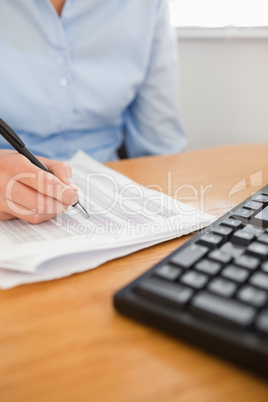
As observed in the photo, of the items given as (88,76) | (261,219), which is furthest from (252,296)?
(88,76)

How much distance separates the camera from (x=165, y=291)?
0.90ft

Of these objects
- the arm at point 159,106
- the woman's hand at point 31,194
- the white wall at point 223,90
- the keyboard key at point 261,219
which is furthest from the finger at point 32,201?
the white wall at point 223,90

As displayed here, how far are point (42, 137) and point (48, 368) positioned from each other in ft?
1.93

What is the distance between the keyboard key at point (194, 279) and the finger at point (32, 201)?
0.19 m

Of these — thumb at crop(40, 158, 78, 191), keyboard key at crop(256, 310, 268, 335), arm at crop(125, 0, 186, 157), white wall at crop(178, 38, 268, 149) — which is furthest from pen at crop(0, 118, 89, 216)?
white wall at crop(178, 38, 268, 149)

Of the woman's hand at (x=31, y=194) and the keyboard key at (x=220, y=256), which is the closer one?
the keyboard key at (x=220, y=256)

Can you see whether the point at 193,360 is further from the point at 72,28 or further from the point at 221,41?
the point at 221,41

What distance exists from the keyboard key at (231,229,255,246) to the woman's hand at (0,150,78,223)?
0.18 m

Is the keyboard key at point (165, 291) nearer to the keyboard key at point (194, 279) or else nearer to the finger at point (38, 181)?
the keyboard key at point (194, 279)

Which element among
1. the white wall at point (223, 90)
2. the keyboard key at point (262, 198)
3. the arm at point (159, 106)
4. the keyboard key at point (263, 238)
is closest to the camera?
the keyboard key at point (263, 238)

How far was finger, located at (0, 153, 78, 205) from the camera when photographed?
1.37 ft

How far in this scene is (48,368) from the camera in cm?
24

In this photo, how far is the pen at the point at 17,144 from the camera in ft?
A: 1.49

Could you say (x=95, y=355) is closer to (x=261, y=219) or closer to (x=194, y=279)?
(x=194, y=279)
